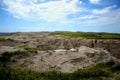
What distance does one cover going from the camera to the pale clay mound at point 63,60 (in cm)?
1145

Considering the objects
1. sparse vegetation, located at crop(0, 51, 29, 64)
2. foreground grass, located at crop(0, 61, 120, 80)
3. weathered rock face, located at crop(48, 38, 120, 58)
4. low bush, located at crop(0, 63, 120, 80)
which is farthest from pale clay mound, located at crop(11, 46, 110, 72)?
weathered rock face, located at crop(48, 38, 120, 58)

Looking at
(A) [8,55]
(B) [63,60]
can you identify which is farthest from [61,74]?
(A) [8,55]

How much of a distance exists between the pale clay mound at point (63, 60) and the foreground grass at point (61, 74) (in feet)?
4.87

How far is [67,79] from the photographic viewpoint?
7445 millimetres

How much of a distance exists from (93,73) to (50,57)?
4846 millimetres

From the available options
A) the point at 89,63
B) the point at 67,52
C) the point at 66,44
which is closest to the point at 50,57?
the point at 67,52

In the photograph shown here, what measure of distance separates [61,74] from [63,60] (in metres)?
4.66

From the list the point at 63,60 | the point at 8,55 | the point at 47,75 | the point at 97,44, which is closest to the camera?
the point at 47,75

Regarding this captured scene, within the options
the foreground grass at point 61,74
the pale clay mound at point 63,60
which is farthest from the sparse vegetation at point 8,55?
the foreground grass at point 61,74

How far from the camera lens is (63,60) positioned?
42.2 ft

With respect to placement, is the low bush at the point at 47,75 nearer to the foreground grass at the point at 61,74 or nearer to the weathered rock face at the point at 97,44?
the foreground grass at the point at 61,74

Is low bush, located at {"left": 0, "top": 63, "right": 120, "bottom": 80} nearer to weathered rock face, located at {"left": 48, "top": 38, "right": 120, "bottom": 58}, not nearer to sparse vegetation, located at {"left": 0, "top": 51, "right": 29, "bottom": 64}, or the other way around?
sparse vegetation, located at {"left": 0, "top": 51, "right": 29, "bottom": 64}

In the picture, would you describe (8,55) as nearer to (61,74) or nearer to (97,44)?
(61,74)

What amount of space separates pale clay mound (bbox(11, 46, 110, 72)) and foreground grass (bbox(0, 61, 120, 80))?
1.48 meters
